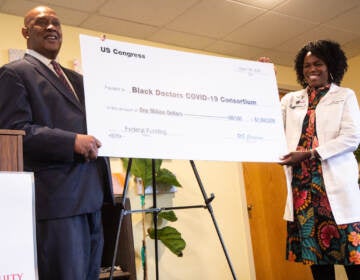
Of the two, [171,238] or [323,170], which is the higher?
[323,170]

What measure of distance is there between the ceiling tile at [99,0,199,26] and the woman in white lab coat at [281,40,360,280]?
1.28 meters

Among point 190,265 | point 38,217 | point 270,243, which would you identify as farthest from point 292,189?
point 270,243

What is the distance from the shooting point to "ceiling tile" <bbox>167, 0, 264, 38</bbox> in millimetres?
3014

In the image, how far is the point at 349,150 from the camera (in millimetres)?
1831

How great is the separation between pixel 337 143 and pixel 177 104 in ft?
2.54

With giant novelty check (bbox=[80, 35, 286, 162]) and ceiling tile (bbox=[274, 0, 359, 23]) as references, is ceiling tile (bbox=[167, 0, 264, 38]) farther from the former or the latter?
giant novelty check (bbox=[80, 35, 286, 162])

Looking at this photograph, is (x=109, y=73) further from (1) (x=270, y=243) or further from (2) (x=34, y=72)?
(1) (x=270, y=243)

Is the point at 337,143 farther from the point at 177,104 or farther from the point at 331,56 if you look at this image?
the point at 177,104

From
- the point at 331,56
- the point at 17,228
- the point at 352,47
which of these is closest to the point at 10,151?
the point at 17,228

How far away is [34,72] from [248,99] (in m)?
0.98

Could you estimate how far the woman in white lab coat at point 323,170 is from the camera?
5.69ft

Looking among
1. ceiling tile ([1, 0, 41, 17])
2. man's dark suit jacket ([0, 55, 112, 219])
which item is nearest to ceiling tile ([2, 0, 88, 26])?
ceiling tile ([1, 0, 41, 17])

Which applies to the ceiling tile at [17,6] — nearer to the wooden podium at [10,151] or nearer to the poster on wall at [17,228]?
the wooden podium at [10,151]

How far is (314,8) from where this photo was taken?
323 cm
